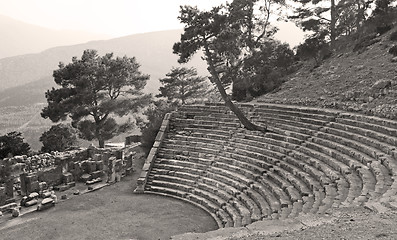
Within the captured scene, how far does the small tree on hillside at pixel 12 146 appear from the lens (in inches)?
1006

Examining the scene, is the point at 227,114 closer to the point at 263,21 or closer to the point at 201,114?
the point at 201,114

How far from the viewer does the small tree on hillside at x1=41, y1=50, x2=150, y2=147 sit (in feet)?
86.3

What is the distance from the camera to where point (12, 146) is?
25.8m

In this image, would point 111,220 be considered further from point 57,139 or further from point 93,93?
point 57,139

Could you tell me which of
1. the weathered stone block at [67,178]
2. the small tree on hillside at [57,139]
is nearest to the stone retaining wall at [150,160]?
the weathered stone block at [67,178]

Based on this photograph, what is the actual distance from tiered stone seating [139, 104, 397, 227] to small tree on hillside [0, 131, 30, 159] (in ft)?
44.4

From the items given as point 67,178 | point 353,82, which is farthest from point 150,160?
point 353,82

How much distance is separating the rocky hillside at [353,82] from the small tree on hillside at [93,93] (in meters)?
12.5

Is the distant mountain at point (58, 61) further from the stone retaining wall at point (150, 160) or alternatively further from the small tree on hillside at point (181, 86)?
the stone retaining wall at point (150, 160)

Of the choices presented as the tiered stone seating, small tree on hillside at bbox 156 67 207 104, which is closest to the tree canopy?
the tiered stone seating

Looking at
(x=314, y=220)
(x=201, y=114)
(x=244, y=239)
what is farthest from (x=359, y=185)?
(x=201, y=114)

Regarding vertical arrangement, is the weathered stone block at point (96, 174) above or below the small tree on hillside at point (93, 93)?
below

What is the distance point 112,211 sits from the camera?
1383 centimetres

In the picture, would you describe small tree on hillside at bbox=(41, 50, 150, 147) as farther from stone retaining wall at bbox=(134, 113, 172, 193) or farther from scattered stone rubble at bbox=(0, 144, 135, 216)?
stone retaining wall at bbox=(134, 113, 172, 193)
